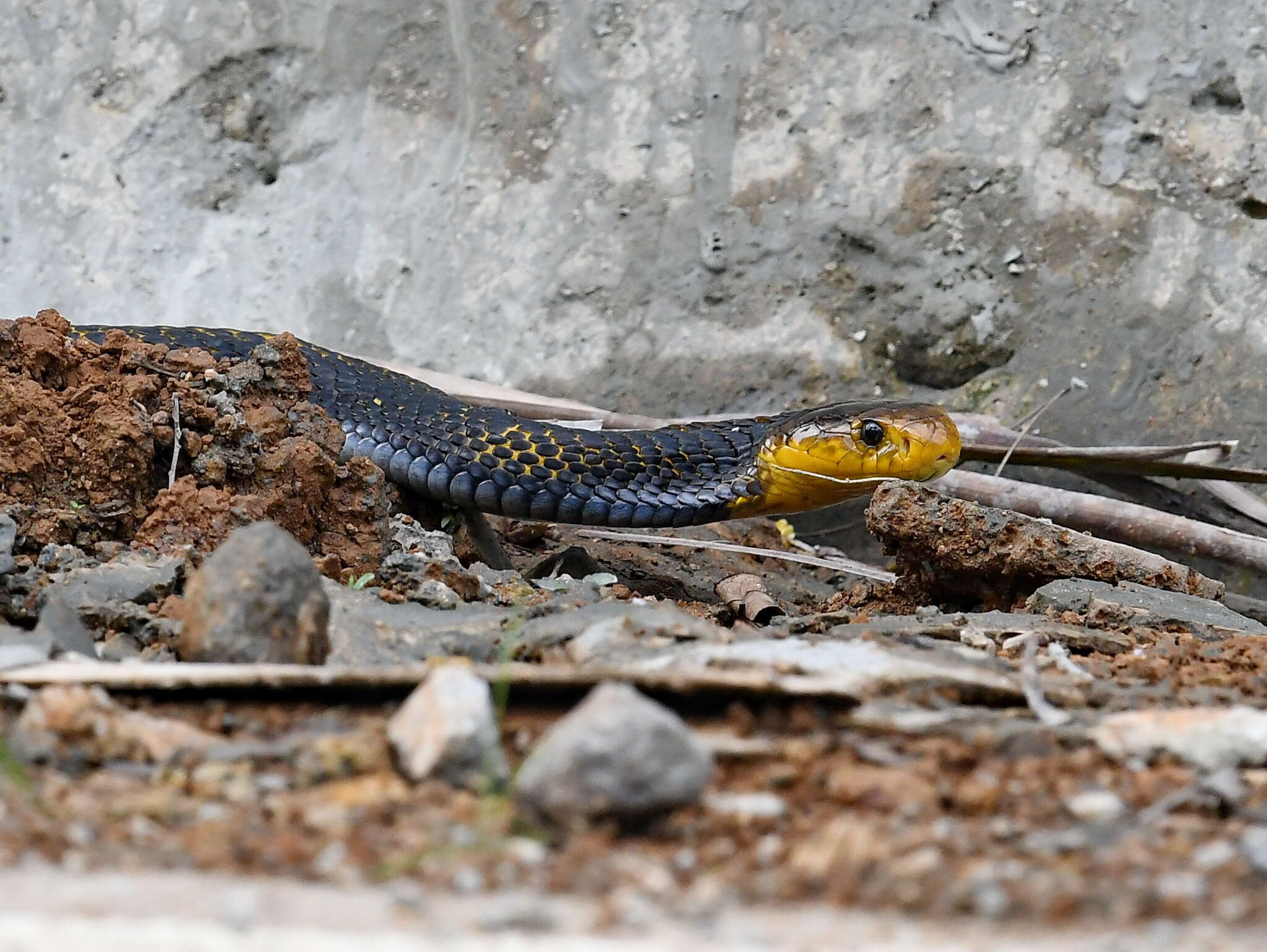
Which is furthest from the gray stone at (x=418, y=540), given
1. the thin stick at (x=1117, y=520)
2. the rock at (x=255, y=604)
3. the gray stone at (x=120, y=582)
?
the thin stick at (x=1117, y=520)

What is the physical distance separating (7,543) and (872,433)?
2.65 metres

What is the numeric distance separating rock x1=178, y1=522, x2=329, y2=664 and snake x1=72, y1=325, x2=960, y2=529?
1947 millimetres

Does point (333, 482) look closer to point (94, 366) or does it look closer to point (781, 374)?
point (94, 366)

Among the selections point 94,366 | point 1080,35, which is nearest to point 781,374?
point 1080,35

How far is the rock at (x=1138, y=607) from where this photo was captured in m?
3.36

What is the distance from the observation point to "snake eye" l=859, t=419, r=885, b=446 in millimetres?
4504

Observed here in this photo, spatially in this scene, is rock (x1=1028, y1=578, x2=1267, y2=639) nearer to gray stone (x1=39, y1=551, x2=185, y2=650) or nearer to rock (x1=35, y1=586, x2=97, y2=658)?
gray stone (x1=39, y1=551, x2=185, y2=650)

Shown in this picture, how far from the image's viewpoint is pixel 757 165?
5465mm

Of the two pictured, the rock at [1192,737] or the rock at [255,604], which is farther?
the rock at [255,604]

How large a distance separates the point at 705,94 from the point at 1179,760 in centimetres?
405

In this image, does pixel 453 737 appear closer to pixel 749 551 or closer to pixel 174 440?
pixel 174 440

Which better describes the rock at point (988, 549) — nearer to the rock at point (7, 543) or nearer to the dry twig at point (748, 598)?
the dry twig at point (748, 598)

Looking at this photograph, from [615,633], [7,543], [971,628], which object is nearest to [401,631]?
[615,633]

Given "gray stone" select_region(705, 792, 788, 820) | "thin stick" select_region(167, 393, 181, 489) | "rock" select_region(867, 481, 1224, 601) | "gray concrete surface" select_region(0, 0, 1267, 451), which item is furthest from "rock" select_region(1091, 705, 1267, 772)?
"gray concrete surface" select_region(0, 0, 1267, 451)
